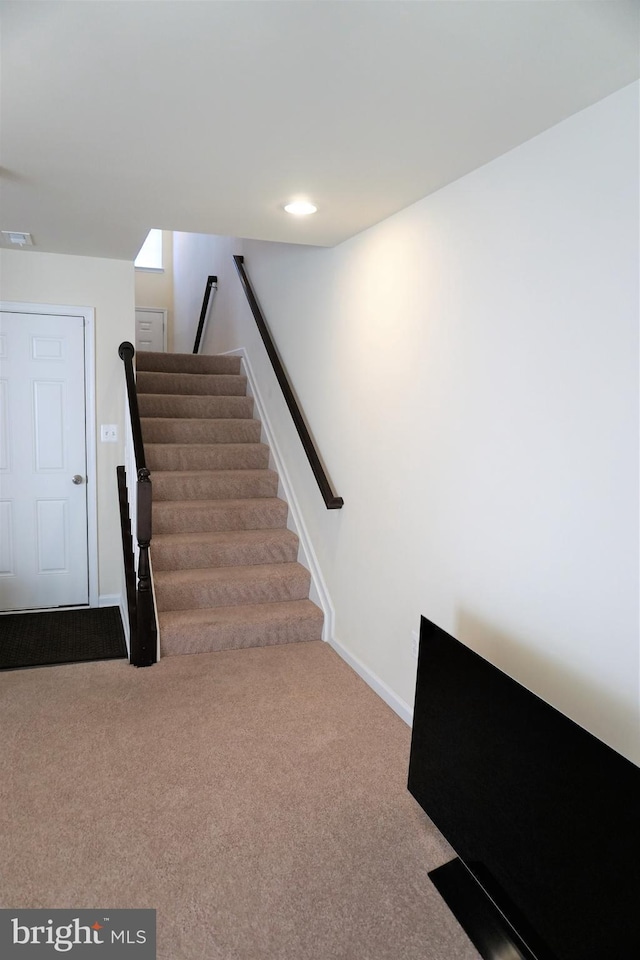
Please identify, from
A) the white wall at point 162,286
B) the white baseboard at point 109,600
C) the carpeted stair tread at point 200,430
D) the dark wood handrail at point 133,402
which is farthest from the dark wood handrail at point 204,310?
the white baseboard at point 109,600

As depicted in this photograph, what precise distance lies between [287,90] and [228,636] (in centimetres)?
258

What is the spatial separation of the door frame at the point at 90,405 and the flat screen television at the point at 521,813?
8.83 feet

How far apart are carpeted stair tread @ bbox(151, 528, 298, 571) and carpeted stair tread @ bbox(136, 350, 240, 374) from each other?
1.86 m

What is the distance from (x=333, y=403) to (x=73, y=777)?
215 centimetres

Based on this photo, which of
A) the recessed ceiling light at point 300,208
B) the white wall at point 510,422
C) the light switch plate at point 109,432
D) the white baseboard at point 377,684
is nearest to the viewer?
the white wall at point 510,422

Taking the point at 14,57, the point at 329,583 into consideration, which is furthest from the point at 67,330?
the point at 14,57

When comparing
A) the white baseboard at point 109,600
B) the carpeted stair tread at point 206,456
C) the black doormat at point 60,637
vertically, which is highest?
the carpeted stair tread at point 206,456

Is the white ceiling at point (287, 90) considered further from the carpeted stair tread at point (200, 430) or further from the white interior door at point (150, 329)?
the white interior door at point (150, 329)

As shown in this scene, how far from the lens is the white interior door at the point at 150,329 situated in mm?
6691

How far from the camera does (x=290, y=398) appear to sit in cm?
387

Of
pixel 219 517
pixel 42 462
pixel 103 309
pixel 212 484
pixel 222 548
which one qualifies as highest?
pixel 103 309

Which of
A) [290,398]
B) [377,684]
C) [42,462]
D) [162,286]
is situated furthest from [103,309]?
[162,286]

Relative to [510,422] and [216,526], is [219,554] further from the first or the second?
[510,422]

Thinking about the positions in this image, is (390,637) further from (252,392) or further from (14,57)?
(252,392)
